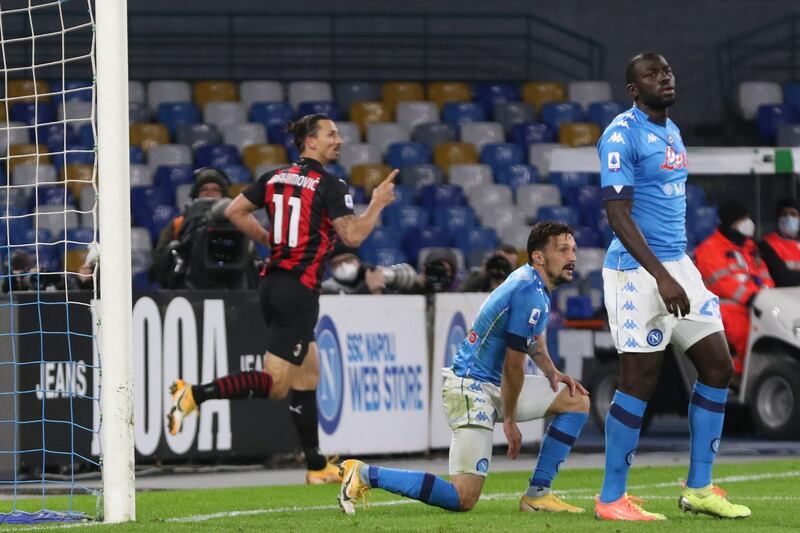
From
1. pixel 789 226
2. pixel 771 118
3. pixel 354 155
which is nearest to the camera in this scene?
pixel 789 226

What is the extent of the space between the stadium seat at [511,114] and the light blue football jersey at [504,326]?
1380 cm

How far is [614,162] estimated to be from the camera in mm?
6855

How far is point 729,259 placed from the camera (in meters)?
13.2

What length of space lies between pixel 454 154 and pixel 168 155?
12.2 feet

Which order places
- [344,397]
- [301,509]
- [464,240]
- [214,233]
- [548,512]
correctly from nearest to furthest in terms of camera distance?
[548,512]
[301,509]
[214,233]
[344,397]
[464,240]

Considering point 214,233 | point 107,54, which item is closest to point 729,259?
point 214,233

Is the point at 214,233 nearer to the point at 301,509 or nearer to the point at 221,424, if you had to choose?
the point at 221,424

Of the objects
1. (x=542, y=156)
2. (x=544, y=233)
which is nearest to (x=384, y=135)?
(x=542, y=156)

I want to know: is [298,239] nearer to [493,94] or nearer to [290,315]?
[290,315]

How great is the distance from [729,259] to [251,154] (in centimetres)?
767

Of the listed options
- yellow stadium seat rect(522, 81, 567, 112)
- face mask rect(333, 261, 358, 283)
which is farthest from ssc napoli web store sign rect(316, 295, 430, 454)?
yellow stadium seat rect(522, 81, 567, 112)

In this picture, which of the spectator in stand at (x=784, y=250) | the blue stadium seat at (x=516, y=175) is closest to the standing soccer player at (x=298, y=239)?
the spectator in stand at (x=784, y=250)

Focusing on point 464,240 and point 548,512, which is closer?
point 548,512

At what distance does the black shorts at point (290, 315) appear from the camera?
9.30m
